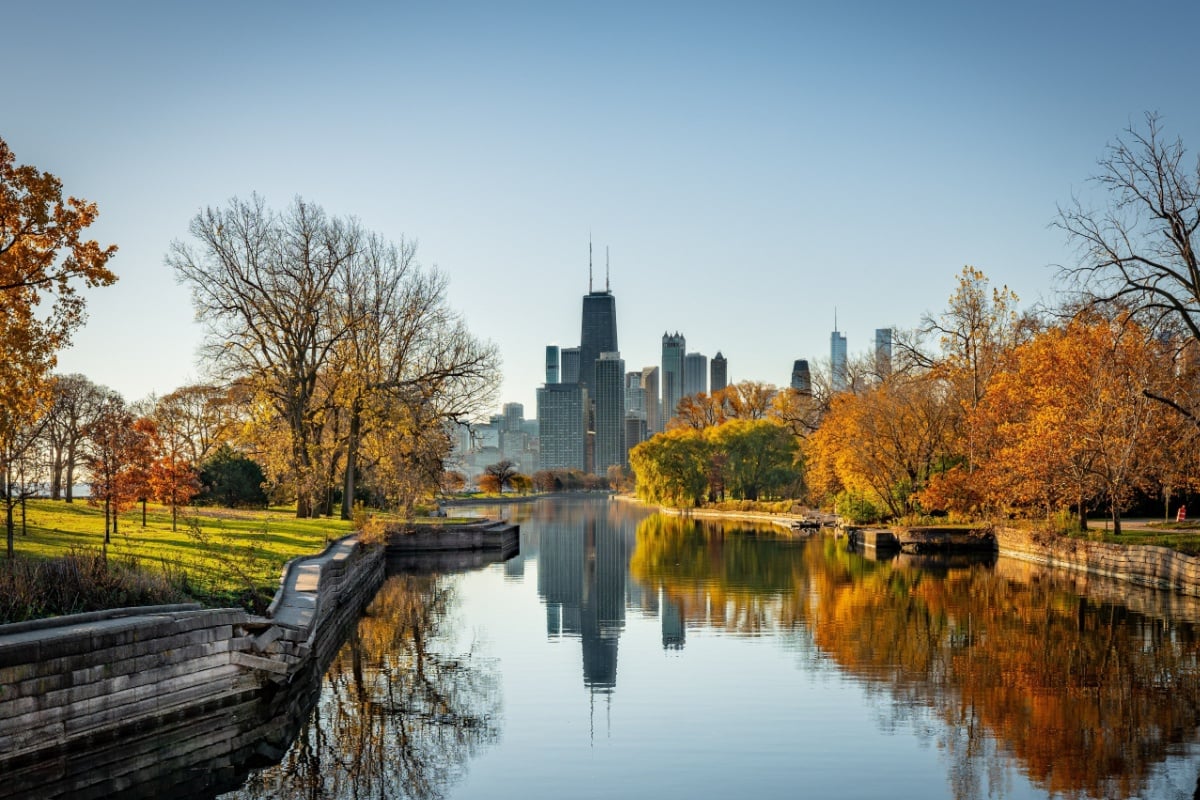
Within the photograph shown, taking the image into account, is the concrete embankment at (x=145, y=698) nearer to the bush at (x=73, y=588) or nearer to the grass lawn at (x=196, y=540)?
the bush at (x=73, y=588)

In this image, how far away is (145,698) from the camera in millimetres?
13688

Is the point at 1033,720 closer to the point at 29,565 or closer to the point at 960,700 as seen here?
the point at 960,700

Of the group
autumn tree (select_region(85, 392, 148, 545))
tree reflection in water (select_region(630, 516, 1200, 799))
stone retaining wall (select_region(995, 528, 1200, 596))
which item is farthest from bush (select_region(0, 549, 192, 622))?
stone retaining wall (select_region(995, 528, 1200, 596))

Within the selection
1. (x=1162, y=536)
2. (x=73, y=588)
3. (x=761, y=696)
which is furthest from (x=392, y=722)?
(x=1162, y=536)

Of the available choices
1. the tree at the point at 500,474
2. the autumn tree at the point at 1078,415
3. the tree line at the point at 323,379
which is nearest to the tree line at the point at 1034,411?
the autumn tree at the point at 1078,415

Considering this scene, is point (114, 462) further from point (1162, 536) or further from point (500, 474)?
point (500, 474)

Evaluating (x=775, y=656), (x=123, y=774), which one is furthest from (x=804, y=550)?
(x=123, y=774)

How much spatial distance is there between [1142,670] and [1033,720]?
4855 millimetres

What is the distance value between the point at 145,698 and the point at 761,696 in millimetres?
9455

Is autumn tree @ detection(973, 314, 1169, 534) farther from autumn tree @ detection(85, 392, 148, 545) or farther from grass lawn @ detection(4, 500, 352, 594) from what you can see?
autumn tree @ detection(85, 392, 148, 545)

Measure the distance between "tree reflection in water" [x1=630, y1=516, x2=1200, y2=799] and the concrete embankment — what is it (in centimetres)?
948

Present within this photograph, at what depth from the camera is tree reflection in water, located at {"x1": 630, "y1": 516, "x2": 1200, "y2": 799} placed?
44.3 feet

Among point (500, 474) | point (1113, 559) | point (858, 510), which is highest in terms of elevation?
point (500, 474)

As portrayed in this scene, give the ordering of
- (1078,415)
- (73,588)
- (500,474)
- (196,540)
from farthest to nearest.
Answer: (500,474) < (1078,415) < (196,540) < (73,588)
